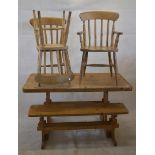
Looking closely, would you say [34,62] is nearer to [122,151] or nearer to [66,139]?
[66,139]

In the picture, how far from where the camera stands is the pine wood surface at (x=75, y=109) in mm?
2443

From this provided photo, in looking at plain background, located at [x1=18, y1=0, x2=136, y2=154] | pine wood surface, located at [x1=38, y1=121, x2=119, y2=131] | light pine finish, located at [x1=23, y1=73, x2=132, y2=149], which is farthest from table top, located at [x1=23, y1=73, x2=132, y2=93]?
plain background, located at [x1=18, y1=0, x2=136, y2=154]

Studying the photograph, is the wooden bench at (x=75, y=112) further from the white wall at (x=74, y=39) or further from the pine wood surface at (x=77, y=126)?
the white wall at (x=74, y=39)

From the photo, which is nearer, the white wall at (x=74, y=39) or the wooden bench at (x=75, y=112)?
the wooden bench at (x=75, y=112)

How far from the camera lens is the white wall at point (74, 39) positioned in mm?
3510

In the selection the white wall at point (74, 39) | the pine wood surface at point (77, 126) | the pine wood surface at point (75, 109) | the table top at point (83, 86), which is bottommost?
the pine wood surface at point (77, 126)

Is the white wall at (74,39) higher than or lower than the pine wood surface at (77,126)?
higher

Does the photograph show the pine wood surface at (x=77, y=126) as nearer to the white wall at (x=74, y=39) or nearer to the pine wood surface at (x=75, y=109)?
the pine wood surface at (x=75, y=109)

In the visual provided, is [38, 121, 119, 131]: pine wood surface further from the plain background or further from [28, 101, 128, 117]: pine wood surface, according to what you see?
the plain background

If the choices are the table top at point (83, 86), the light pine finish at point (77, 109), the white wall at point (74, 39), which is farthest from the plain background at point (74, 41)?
the light pine finish at point (77, 109)

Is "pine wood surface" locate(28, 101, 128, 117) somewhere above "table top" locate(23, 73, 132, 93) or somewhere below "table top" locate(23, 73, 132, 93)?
below

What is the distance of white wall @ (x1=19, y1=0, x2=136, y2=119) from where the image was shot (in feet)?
11.5

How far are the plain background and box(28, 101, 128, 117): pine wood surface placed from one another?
84 cm
